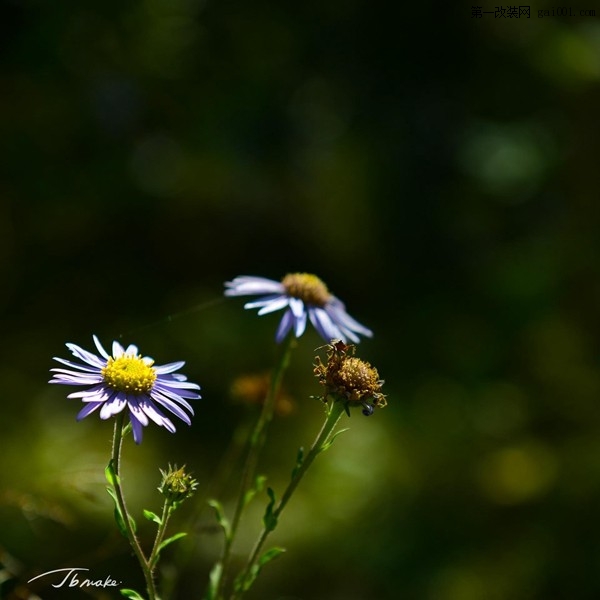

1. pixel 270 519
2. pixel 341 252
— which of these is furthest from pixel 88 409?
pixel 341 252

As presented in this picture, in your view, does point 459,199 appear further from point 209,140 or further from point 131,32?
point 131,32

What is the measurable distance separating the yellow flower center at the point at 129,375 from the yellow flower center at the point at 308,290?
38cm

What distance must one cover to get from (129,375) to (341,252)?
179 cm

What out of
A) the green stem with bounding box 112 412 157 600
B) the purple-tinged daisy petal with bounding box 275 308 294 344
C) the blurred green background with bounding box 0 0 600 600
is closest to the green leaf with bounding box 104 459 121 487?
the green stem with bounding box 112 412 157 600

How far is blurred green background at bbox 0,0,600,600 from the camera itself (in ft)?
5.98

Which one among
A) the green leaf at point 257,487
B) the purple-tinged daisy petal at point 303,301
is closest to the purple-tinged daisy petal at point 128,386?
the green leaf at point 257,487

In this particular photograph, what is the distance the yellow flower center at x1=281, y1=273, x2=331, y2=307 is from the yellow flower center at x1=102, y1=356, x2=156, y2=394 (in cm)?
38

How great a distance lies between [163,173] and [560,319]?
3.99 ft

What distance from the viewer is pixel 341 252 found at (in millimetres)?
2379

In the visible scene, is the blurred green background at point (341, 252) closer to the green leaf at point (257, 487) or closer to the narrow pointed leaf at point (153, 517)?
the green leaf at point (257, 487)

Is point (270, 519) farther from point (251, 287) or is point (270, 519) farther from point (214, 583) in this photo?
point (251, 287)

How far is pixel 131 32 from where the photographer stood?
6.94 ft

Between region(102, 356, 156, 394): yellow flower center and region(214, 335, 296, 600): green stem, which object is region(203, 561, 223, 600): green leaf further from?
region(102, 356, 156, 394): yellow flower center

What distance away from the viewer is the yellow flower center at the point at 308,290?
38.9 inches
